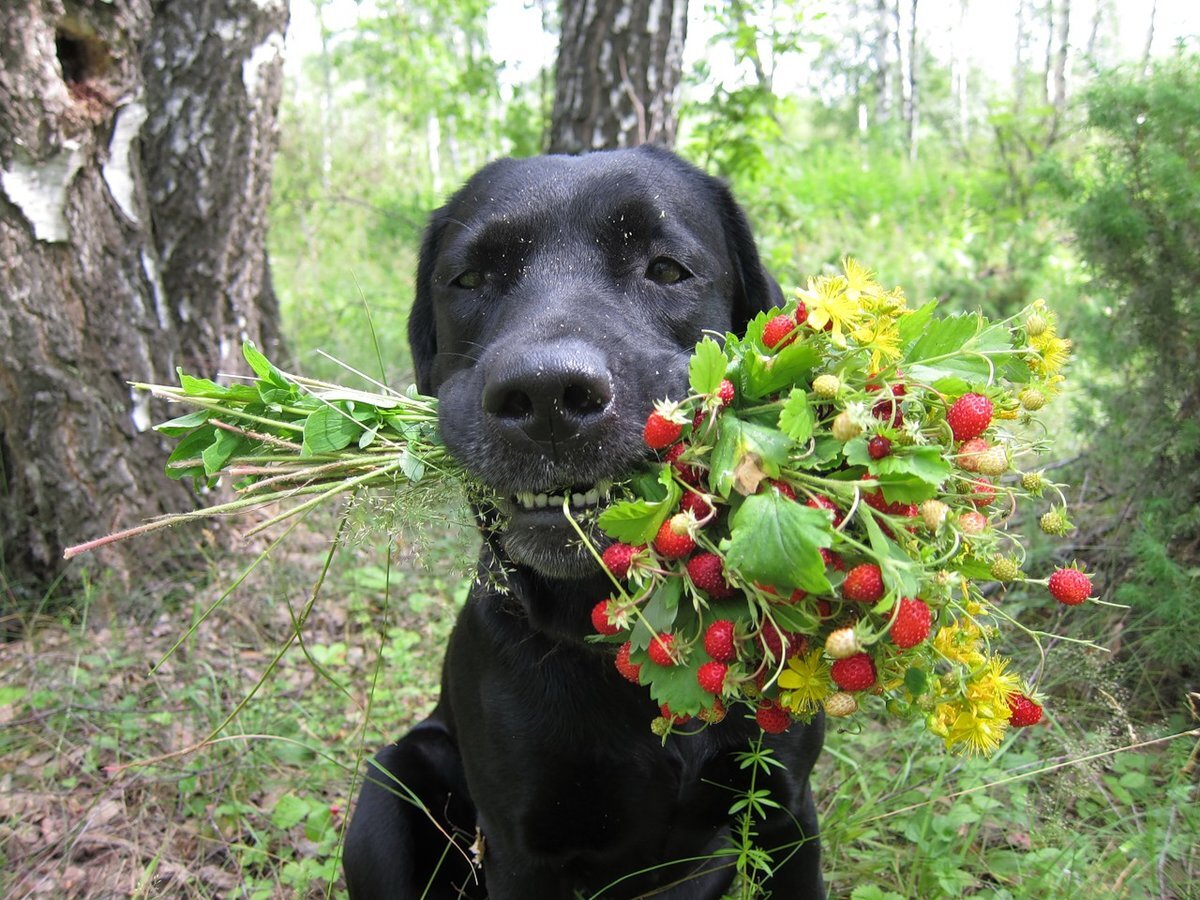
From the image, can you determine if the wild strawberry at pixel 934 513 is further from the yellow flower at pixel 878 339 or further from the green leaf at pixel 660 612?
the green leaf at pixel 660 612

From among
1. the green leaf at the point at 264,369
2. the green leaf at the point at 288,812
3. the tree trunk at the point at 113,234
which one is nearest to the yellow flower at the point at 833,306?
the green leaf at the point at 264,369

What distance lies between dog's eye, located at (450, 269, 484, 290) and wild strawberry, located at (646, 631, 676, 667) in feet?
4.00

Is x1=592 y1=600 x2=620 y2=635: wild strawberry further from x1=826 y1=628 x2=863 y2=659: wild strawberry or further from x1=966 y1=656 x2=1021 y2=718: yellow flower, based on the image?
x1=966 y1=656 x2=1021 y2=718: yellow flower

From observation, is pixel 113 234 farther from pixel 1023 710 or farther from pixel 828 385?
pixel 1023 710

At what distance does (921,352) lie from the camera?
1.42 meters

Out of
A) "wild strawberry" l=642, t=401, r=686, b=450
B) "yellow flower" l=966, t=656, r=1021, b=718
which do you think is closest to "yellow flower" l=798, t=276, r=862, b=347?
"wild strawberry" l=642, t=401, r=686, b=450

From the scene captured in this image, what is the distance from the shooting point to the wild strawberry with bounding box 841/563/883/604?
3.78ft

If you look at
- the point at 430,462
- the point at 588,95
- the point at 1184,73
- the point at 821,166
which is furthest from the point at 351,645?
the point at 821,166

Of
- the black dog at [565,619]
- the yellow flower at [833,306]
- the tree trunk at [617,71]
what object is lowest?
the black dog at [565,619]

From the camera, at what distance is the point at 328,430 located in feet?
5.55

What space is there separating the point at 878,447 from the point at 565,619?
3.01ft

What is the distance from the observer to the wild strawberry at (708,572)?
125cm

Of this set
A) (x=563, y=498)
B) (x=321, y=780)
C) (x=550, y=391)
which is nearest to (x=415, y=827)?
(x=321, y=780)

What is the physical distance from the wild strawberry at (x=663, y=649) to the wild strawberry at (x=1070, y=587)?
0.58 metres
